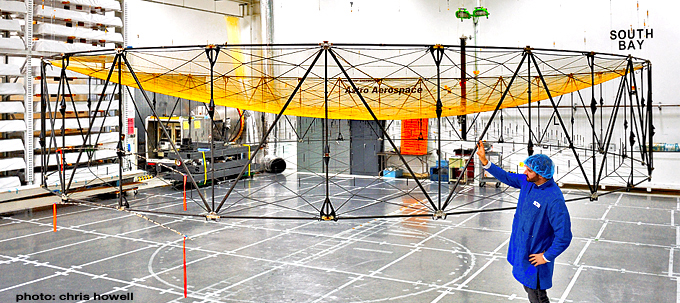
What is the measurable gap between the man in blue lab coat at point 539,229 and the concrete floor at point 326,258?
8.25ft

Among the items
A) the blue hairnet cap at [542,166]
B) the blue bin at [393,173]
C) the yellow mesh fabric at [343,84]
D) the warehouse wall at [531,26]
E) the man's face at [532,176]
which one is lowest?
the blue bin at [393,173]

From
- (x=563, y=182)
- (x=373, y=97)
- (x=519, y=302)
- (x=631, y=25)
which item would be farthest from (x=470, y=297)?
(x=631, y=25)

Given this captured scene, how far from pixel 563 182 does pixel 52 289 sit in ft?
48.6

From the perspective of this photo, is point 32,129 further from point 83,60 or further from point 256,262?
point 256,262

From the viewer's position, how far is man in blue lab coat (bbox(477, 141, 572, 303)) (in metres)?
4.96

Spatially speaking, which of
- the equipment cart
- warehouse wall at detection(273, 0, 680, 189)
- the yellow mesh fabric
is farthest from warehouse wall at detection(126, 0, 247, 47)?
the equipment cart

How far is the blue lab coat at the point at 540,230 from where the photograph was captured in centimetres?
493

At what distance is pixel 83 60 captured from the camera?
910 centimetres

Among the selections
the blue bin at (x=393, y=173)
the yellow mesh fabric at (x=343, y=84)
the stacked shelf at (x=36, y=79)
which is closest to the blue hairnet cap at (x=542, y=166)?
the yellow mesh fabric at (x=343, y=84)

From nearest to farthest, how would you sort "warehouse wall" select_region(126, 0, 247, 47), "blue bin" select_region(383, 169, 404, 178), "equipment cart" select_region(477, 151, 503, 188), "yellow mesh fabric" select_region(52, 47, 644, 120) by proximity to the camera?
"yellow mesh fabric" select_region(52, 47, 644, 120) < "equipment cart" select_region(477, 151, 503, 188) < "warehouse wall" select_region(126, 0, 247, 47) < "blue bin" select_region(383, 169, 404, 178)

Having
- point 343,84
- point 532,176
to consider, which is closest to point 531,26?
point 343,84

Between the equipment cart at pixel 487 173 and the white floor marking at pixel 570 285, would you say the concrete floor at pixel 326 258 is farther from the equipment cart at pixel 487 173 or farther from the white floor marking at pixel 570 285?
the equipment cart at pixel 487 173

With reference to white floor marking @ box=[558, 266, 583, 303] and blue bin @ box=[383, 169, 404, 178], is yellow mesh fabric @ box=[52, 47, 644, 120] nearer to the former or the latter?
white floor marking @ box=[558, 266, 583, 303]

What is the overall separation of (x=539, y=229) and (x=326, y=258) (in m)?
5.22
